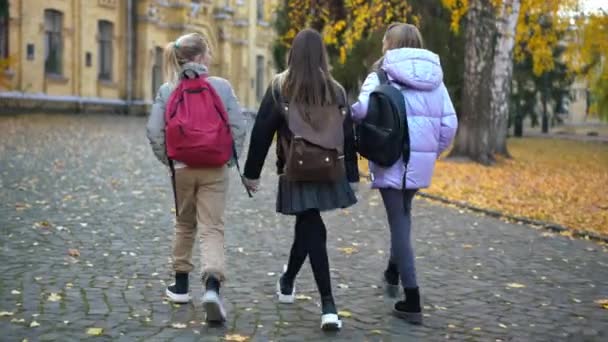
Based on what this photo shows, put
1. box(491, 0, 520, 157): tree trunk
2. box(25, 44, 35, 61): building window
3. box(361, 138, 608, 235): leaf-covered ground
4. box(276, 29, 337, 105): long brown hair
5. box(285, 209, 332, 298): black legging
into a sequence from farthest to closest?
box(25, 44, 35, 61): building window < box(491, 0, 520, 157): tree trunk < box(361, 138, 608, 235): leaf-covered ground < box(285, 209, 332, 298): black legging < box(276, 29, 337, 105): long brown hair

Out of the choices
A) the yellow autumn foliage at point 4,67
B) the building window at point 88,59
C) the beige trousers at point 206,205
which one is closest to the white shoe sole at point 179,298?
the beige trousers at point 206,205

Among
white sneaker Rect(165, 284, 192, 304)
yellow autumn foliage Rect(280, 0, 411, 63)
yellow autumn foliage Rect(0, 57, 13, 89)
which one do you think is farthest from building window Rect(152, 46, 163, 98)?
white sneaker Rect(165, 284, 192, 304)

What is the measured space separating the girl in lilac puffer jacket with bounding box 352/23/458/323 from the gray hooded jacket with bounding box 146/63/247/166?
81 cm

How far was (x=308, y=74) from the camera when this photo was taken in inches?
223

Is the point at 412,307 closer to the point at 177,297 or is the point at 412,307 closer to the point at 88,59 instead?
the point at 177,297

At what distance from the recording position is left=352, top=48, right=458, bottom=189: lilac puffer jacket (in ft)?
20.2

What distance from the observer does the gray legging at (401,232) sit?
6.24 m

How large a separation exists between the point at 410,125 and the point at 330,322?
148cm

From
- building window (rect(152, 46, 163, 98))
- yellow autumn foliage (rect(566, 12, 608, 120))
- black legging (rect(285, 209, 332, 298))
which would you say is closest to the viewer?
black legging (rect(285, 209, 332, 298))

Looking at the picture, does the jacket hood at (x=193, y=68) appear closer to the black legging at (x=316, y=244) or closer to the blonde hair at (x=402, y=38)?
the black legging at (x=316, y=244)

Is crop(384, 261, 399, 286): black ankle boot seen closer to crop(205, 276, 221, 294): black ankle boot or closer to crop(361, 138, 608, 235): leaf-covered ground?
crop(205, 276, 221, 294): black ankle boot

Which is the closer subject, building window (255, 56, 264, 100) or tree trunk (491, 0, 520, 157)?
tree trunk (491, 0, 520, 157)

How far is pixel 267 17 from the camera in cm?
5888

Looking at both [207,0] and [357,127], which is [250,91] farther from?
[357,127]
